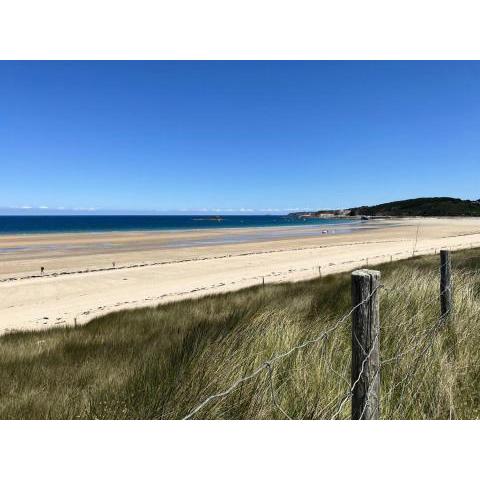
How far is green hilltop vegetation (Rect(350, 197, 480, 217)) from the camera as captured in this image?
447 ft

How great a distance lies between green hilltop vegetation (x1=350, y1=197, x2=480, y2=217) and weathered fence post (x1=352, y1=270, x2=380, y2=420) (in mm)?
144052

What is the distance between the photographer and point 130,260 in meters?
24.0

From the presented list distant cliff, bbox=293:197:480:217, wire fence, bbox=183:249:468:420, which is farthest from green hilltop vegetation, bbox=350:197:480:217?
wire fence, bbox=183:249:468:420

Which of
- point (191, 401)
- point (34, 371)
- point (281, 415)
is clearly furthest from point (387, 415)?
point (34, 371)

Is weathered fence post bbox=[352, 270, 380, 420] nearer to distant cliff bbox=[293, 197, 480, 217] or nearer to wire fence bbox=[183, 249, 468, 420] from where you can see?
wire fence bbox=[183, 249, 468, 420]

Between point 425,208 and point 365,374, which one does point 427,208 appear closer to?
point 425,208

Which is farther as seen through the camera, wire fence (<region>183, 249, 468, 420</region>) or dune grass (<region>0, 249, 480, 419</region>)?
dune grass (<region>0, 249, 480, 419</region>)

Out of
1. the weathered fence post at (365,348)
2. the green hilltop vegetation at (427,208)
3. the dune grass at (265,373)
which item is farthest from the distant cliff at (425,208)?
the weathered fence post at (365,348)

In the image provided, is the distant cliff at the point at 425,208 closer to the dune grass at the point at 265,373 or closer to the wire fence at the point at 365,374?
the dune grass at the point at 265,373

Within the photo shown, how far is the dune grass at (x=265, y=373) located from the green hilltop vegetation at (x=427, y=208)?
14195cm

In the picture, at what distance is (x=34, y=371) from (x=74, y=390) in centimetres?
138

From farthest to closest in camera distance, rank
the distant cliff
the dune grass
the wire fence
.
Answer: the distant cliff
the dune grass
the wire fence

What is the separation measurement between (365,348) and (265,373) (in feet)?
3.51
